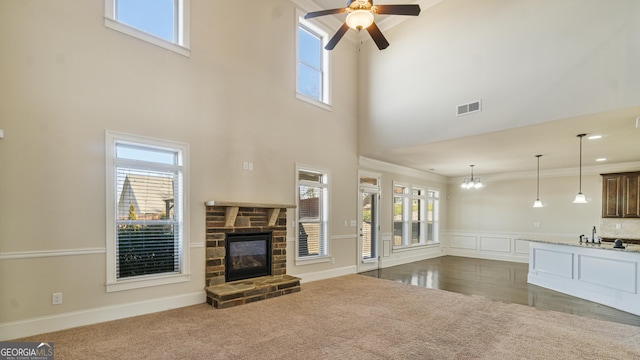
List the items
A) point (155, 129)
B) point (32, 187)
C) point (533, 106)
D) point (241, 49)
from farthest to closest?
point (241, 49) < point (533, 106) < point (155, 129) < point (32, 187)

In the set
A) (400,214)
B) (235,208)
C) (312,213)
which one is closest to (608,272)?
(400,214)

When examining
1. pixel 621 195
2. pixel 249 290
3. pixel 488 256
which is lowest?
pixel 488 256

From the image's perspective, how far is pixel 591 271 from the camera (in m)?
5.32

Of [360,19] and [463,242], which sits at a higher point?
[360,19]

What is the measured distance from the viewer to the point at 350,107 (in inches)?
295

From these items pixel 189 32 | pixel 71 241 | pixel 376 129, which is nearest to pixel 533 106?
pixel 376 129

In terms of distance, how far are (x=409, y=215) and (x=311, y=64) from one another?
5088 mm

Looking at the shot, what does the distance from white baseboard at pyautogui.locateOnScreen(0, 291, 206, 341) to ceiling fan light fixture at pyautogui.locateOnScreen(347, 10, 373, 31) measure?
4219mm

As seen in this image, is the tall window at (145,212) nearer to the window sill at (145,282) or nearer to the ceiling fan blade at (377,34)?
the window sill at (145,282)

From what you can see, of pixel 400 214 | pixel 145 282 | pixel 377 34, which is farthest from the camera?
pixel 400 214

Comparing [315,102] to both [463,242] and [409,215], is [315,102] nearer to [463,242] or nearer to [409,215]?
[409,215]

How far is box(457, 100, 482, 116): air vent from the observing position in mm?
5427

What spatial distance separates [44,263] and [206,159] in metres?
2.27

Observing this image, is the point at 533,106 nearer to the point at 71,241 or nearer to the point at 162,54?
the point at 162,54
